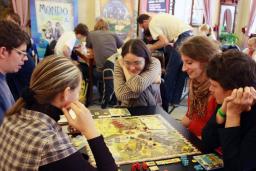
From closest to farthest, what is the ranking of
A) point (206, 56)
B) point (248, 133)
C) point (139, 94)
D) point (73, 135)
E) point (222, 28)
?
point (248, 133) < point (73, 135) < point (206, 56) < point (139, 94) < point (222, 28)

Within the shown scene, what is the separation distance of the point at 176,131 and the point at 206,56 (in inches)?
19.1

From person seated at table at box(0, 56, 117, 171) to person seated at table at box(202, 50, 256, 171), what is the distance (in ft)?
1.53

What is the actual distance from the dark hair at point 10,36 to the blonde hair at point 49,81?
742mm

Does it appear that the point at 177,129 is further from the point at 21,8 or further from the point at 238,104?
the point at 21,8

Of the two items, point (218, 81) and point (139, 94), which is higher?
point (218, 81)

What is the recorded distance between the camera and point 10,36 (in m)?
1.57

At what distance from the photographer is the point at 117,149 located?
1213mm

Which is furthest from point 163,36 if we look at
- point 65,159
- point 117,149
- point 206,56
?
point 65,159

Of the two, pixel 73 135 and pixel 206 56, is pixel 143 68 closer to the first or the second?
pixel 206 56

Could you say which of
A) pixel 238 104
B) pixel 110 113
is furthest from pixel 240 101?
pixel 110 113

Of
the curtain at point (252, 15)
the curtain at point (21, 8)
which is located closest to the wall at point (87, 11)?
the curtain at point (21, 8)

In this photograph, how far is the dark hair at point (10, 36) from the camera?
1556 millimetres

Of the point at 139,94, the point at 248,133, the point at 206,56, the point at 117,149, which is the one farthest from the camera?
the point at 139,94

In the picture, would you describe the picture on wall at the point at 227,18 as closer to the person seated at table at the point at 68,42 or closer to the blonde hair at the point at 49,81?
the person seated at table at the point at 68,42
